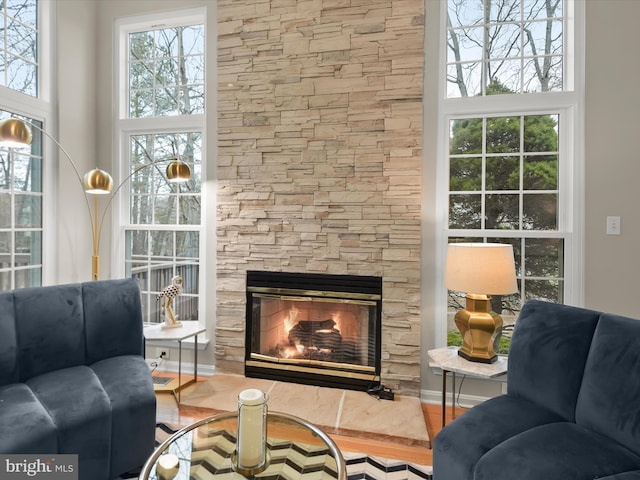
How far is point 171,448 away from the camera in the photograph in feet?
4.39

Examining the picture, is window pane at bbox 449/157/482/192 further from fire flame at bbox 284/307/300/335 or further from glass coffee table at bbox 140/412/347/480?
glass coffee table at bbox 140/412/347/480

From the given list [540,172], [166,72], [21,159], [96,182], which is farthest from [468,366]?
[21,159]

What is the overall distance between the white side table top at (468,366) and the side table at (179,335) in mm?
1819

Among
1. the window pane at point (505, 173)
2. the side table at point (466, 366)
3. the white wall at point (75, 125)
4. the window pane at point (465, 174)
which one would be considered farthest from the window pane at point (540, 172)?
the white wall at point (75, 125)

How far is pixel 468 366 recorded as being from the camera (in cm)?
210

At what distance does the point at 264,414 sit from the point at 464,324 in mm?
1428

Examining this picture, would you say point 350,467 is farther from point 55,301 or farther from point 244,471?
point 55,301

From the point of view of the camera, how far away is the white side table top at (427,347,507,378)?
2.02 m

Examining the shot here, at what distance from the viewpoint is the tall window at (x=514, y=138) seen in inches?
103

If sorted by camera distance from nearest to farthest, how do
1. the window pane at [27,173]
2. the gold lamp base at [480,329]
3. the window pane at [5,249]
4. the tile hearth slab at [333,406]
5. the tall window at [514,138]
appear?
the gold lamp base at [480,329], the tile hearth slab at [333,406], the tall window at [514,138], the window pane at [5,249], the window pane at [27,173]

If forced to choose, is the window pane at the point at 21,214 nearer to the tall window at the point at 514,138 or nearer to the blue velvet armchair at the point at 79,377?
the blue velvet armchair at the point at 79,377

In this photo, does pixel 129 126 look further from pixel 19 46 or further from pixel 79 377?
pixel 79 377

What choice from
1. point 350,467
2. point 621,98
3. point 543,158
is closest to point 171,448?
point 350,467

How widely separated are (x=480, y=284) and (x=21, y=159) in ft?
11.5
